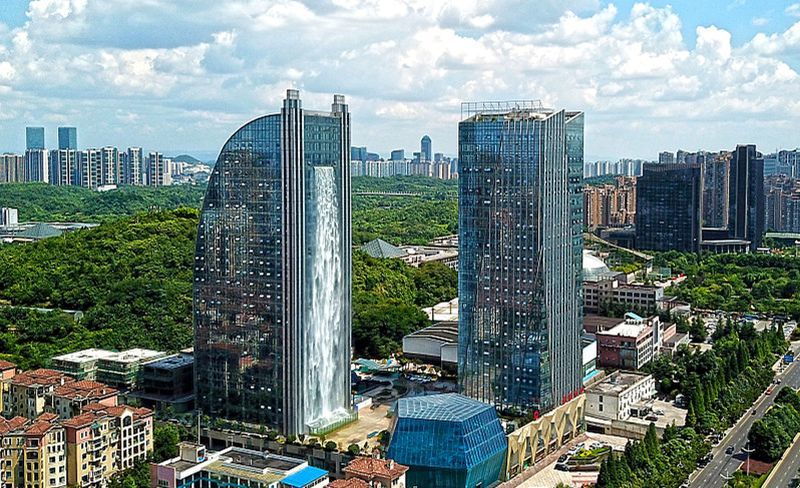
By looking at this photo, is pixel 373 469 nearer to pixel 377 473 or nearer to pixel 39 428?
pixel 377 473

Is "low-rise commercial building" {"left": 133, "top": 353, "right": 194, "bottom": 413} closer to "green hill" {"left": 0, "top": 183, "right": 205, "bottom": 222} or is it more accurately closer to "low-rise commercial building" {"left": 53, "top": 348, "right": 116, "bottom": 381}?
"low-rise commercial building" {"left": 53, "top": 348, "right": 116, "bottom": 381}

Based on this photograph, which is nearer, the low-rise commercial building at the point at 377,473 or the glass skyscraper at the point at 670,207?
the low-rise commercial building at the point at 377,473

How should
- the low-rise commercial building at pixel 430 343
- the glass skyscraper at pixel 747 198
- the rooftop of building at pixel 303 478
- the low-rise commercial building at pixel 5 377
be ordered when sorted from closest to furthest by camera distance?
the rooftop of building at pixel 303 478, the low-rise commercial building at pixel 5 377, the low-rise commercial building at pixel 430 343, the glass skyscraper at pixel 747 198

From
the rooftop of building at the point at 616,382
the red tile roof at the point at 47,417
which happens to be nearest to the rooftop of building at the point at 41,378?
the red tile roof at the point at 47,417

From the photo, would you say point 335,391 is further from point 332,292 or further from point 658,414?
point 658,414

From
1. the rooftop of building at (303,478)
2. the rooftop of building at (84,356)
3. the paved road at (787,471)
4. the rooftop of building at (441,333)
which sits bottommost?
the paved road at (787,471)

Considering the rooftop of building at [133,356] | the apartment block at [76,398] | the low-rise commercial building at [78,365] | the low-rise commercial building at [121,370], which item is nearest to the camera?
the apartment block at [76,398]

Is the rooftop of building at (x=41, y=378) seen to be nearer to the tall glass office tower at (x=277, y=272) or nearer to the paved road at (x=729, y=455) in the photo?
the tall glass office tower at (x=277, y=272)

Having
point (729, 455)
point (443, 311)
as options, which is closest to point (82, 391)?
point (729, 455)
